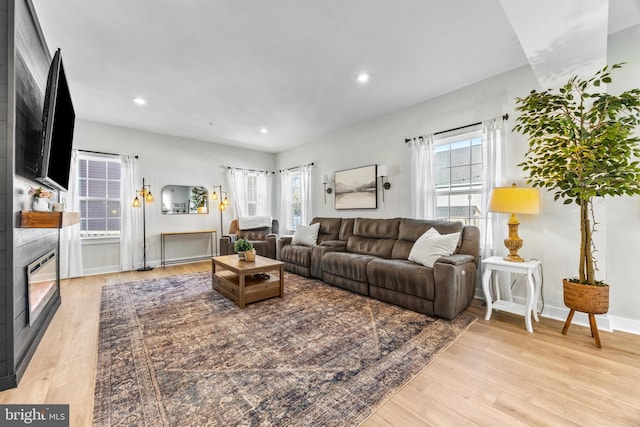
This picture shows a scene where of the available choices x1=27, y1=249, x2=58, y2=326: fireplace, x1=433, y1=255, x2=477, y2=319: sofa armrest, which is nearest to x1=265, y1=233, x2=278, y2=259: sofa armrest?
x1=27, y1=249, x2=58, y2=326: fireplace

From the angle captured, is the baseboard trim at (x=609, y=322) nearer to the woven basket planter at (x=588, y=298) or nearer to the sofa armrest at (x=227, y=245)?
the woven basket planter at (x=588, y=298)

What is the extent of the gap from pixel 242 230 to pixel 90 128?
124 inches

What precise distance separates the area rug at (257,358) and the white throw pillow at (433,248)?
602mm

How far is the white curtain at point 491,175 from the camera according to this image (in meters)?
3.06

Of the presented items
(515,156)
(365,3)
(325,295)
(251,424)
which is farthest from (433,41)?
(251,424)

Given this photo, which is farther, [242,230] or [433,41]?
[242,230]

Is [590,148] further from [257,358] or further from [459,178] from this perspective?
[257,358]

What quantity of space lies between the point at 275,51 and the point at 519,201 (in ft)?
9.17

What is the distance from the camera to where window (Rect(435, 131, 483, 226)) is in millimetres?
3400

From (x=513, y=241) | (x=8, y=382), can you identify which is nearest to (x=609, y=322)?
(x=513, y=241)

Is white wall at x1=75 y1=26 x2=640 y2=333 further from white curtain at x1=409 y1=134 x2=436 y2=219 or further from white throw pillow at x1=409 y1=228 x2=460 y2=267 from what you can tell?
white throw pillow at x1=409 y1=228 x2=460 y2=267

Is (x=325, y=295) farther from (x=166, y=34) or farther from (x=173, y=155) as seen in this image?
(x=173, y=155)

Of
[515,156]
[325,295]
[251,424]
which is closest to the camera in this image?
[251,424]

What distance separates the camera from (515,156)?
9.77ft
